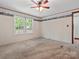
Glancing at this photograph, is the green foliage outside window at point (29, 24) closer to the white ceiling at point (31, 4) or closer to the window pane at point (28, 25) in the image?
the window pane at point (28, 25)

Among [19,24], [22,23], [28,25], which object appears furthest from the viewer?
[28,25]

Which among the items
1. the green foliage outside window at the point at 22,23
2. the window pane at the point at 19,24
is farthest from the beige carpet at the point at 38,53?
the green foliage outside window at the point at 22,23

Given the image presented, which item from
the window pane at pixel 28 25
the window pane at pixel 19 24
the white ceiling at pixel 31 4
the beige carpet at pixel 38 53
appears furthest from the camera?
the window pane at pixel 28 25

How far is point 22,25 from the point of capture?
7133mm

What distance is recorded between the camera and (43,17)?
28.1 ft

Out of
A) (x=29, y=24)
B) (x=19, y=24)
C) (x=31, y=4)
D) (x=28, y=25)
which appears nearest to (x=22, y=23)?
(x=19, y=24)

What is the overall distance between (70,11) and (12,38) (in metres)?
4.41

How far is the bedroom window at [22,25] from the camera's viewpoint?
262 inches

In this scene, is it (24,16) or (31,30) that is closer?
(24,16)

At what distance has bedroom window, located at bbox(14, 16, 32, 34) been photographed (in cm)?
666

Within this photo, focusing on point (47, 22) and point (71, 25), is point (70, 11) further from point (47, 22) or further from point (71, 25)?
point (47, 22)

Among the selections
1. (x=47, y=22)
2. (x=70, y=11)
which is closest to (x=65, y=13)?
(x=70, y=11)

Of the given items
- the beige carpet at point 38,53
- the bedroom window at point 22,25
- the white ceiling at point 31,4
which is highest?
the white ceiling at point 31,4

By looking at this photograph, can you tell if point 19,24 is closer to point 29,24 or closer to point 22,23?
point 22,23
